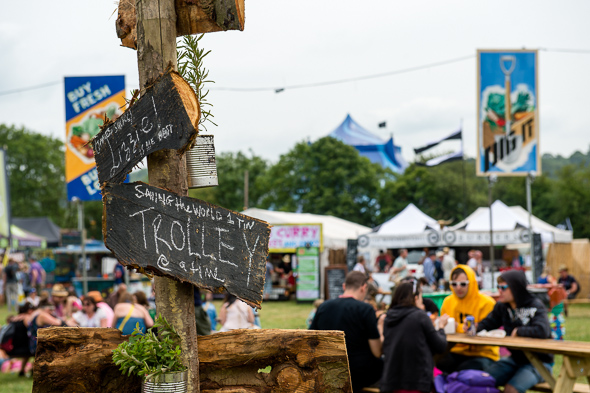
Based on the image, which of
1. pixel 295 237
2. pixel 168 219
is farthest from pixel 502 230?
pixel 168 219

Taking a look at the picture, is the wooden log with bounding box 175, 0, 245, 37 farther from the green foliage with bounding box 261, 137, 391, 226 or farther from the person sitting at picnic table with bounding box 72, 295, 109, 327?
the green foliage with bounding box 261, 137, 391, 226

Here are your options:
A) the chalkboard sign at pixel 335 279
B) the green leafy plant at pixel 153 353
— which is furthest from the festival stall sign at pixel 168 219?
the chalkboard sign at pixel 335 279

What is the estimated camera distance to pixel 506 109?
36.6 ft

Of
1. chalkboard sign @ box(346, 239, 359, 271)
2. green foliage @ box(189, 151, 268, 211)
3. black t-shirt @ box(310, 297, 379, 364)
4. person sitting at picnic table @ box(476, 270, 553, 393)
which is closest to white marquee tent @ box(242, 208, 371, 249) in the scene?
chalkboard sign @ box(346, 239, 359, 271)

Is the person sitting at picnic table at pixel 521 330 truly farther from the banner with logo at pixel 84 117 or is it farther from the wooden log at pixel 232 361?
the banner with logo at pixel 84 117

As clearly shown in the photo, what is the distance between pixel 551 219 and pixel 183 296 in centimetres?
5333

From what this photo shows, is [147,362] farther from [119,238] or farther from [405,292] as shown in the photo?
[405,292]

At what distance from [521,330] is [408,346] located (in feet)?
4.34

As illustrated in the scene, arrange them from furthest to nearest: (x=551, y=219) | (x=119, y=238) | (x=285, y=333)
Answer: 1. (x=551, y=219)
2. (x=285, y=333)
3. (x=119, y=238)

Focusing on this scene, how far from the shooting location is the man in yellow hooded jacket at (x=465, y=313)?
5.67 m

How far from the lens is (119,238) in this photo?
229 cm

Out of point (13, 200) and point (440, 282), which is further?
point (13, 200)

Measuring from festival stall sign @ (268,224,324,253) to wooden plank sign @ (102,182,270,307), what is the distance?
1783 cm

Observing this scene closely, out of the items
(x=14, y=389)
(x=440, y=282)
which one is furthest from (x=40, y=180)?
(x=14, y=389)
